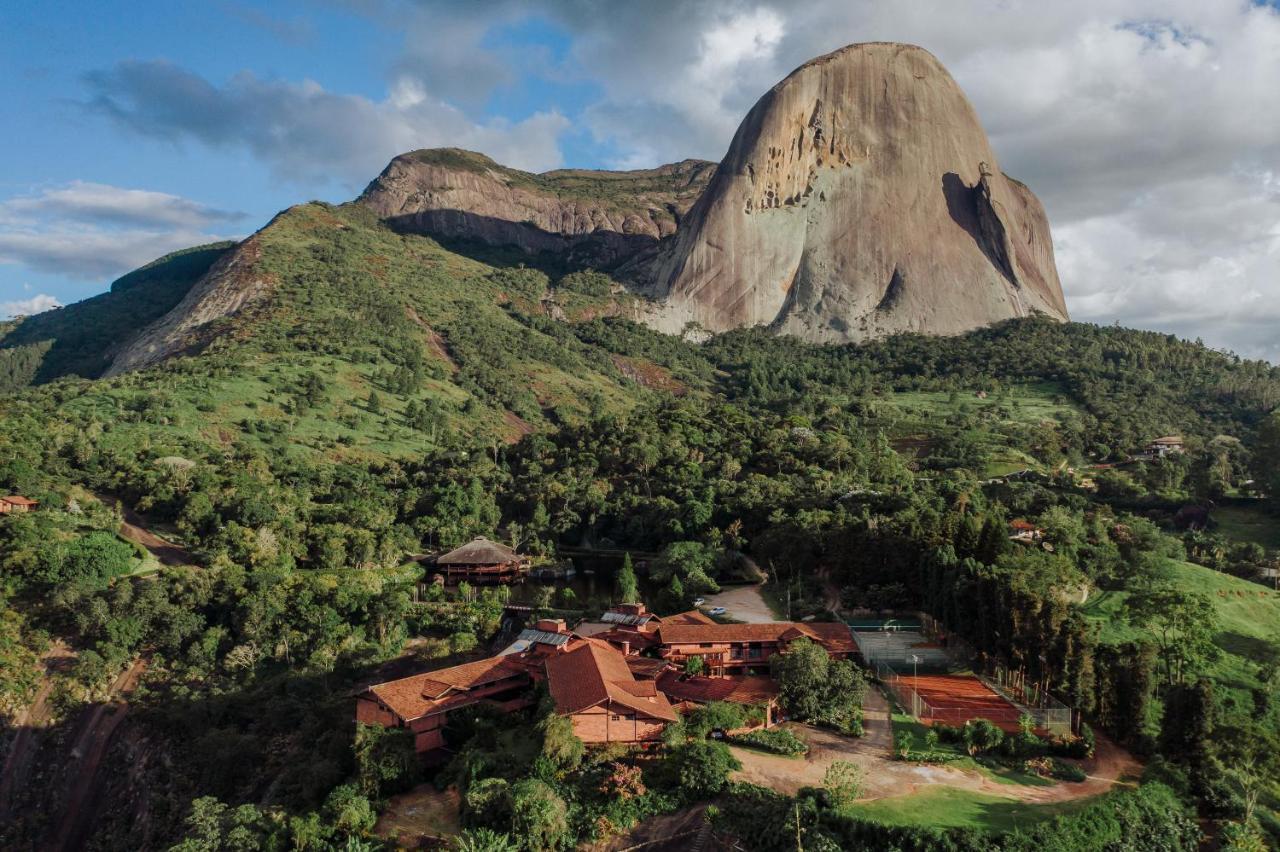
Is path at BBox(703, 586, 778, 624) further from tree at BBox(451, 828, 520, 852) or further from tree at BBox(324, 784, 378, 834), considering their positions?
tree at BBox(451, 828, 520, 852)

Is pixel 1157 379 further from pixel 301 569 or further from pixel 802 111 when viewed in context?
pixel 301 569

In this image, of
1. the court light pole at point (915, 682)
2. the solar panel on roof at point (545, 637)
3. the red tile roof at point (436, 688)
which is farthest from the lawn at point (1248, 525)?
the red tile roof at point (436, 688)

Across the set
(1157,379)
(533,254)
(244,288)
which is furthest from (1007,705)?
(533,254)

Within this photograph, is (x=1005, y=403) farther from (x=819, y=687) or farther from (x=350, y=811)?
(x=350, y=811)

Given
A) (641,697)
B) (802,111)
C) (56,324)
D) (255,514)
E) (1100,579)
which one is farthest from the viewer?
(56,324)

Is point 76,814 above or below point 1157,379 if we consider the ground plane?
below

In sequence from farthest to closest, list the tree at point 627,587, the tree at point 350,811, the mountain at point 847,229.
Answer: the mountain at point 847,229, the tree at point 627,587, the tree at point 350,811

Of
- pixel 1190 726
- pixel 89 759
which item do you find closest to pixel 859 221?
pixel 1190 726

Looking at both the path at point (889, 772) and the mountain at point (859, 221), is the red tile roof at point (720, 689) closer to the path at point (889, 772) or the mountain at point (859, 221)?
the path at point (889, 772)

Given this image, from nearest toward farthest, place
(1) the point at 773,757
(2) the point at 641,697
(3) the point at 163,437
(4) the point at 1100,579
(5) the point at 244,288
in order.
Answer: (1) the point at 773,757 < (2) the point at 641,697 < (4) the point at 1100,579 < (3) the point at 163,437 < (5) the point at 244,288
